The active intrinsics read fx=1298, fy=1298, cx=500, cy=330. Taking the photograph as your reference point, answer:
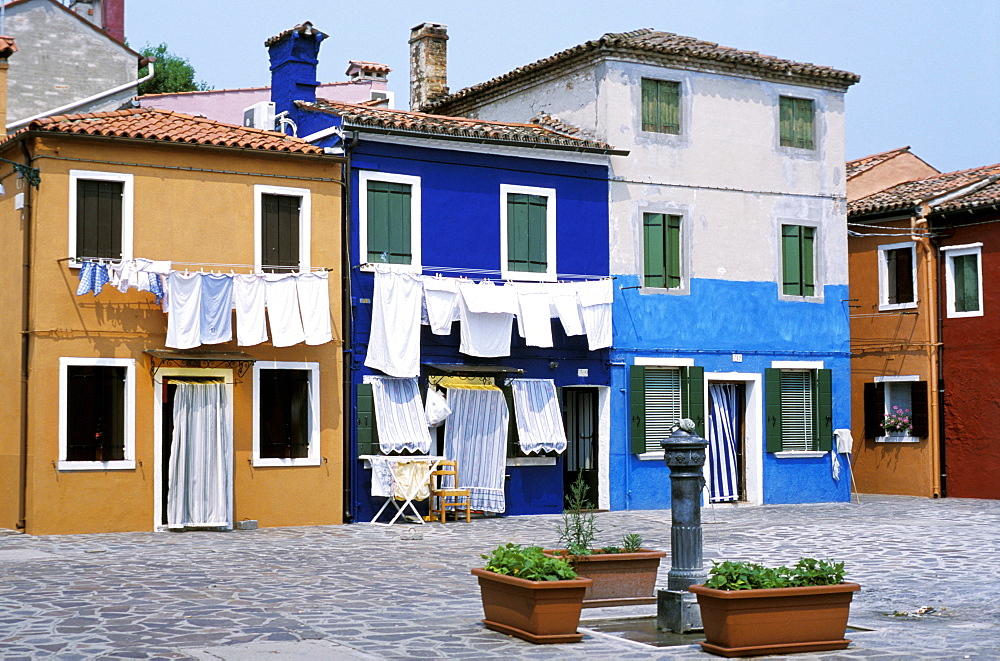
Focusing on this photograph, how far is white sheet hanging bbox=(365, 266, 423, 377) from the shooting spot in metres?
20.2

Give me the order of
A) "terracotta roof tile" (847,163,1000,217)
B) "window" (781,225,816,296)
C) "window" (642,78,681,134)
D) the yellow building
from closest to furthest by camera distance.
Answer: the yellow building < "window" (642,78,681,134) < "window" (781,225,816,296) < "terracotta roof tile" (847,163,1000,217)

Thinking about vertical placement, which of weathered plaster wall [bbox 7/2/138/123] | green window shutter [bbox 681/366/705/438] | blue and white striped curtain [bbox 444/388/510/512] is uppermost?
weathered plaster wall [bbox 7/2/138/123]

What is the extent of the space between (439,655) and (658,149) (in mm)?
15983

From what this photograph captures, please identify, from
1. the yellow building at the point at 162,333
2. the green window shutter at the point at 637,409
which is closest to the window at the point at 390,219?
the yellow building at the point at 162,333

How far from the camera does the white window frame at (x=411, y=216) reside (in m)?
20.5

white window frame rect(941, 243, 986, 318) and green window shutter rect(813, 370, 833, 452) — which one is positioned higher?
white window frame rect(941, 243, 986, 318)

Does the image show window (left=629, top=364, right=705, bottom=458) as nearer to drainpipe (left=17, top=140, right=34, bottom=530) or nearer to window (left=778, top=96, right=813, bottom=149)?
window (left=778, top=96, right=813, bottom=149)

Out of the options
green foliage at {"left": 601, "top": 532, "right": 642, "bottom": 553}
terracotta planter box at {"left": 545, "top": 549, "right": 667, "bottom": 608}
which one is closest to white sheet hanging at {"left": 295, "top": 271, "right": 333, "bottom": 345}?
green foliage at {"left": 601, "top": 532, "right": 642, "bottom": 553}

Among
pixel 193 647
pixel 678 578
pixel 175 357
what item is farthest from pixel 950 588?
pixel 175 357

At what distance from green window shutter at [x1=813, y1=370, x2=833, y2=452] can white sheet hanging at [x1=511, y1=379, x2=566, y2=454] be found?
18.7 ft

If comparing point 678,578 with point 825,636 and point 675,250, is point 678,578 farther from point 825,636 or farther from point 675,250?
point 675,250

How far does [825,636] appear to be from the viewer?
30.8ft

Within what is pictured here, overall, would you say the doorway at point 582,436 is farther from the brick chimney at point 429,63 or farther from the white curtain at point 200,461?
the brick chimney at point 429,63

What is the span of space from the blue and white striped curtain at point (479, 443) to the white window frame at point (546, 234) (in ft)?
6.84
